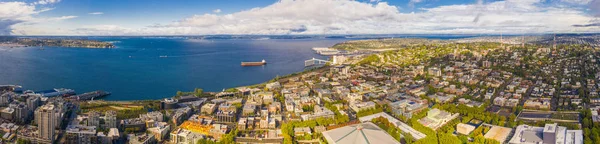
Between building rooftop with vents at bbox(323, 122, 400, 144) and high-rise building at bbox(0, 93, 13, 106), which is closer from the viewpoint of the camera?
building rooftop with vents at bbox(323, 122, 400, 144)

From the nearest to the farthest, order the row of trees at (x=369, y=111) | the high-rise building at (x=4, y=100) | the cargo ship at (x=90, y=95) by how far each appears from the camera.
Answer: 1. the row of trees at (x=369, y=111)
2. the high-rise building at (x=4, y=100)
3. the cargo ship at (x=90, y=95)

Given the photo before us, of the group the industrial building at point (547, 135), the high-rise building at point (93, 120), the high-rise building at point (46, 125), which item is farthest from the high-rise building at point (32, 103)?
the industrial building at point (547, 135)

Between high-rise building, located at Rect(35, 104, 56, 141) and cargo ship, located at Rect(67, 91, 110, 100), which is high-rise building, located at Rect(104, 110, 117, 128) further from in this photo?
cargo ship, located at Rect(67, 91, 110, 100)

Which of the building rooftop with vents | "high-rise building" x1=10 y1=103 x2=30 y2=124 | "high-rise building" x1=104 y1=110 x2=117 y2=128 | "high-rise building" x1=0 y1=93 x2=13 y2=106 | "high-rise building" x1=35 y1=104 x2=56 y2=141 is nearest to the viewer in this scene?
the building rooftop with vents

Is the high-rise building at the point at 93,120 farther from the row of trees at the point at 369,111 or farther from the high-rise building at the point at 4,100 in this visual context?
the row of trees at the point at 369,111

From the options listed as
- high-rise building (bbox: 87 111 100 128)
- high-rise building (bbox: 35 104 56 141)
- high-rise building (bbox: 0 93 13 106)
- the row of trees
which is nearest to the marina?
high-rise building (bbox: 0 93 13 106)

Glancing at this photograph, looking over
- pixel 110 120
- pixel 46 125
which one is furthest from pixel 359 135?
pixel 46 125

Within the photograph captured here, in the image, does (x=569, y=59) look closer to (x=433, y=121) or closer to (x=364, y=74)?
(x=364, y=74)

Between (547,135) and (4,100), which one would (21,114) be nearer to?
(4,100)

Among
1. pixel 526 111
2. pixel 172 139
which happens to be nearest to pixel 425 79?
pixel 526 111

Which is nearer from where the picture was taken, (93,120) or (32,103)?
(93,120)

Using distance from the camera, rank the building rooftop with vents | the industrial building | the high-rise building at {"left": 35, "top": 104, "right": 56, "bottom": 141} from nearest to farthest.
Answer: the building rooftop with vents, the industrial building, the high-rise building at {"left": 35, "top": 104, "right": 56, "bottom": 141}

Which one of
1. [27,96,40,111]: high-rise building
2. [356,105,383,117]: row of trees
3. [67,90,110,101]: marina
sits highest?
[27,96,40,111]: high-rise building
